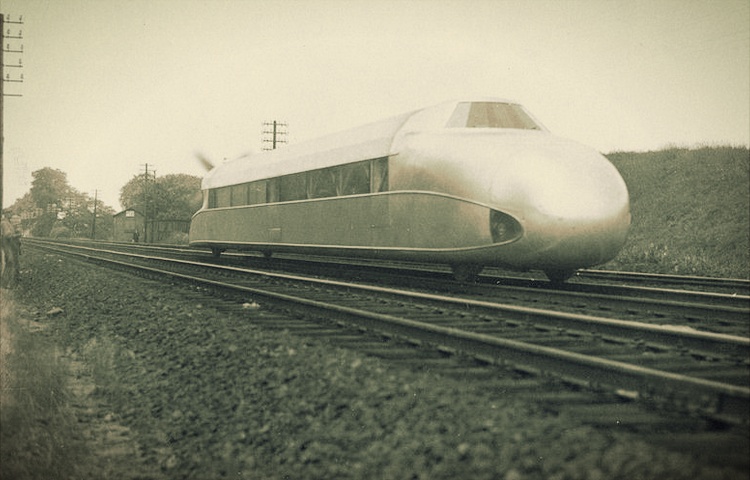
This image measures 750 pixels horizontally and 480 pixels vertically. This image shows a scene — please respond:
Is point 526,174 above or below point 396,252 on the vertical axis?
above

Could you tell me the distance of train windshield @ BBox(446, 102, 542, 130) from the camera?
9.02 meters

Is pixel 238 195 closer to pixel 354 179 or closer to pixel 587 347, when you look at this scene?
pixel 354 179

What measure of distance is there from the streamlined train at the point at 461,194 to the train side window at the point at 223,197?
3457mm

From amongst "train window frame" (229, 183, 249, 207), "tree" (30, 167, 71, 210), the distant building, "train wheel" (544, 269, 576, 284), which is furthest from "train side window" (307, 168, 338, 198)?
"tree" (30, 167, 71, 210)

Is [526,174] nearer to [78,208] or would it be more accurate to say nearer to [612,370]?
[612,370]

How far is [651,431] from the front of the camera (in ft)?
9.60

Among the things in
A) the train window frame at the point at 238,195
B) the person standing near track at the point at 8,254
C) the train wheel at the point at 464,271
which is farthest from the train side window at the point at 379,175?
the person standing near track at the point at 8,254

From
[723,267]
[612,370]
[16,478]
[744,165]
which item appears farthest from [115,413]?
[744,165]

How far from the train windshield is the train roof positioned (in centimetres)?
10

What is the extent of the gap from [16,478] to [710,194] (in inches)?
867

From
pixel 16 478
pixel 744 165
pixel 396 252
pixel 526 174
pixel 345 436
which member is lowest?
pixel 16 478

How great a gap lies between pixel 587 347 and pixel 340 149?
7.08 metres

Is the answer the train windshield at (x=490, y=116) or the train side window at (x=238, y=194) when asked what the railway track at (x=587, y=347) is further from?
the train side window at (x=238, y=194)

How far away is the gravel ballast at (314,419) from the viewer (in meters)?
2.77
